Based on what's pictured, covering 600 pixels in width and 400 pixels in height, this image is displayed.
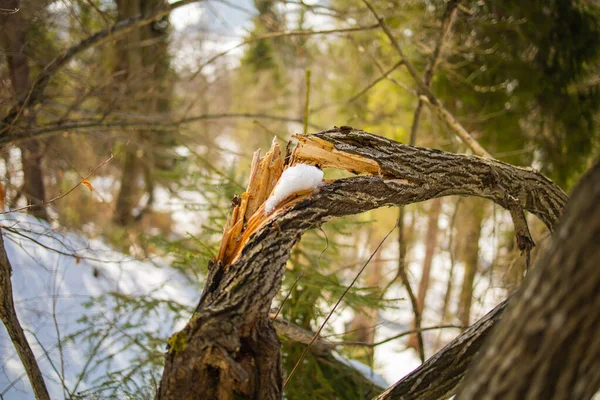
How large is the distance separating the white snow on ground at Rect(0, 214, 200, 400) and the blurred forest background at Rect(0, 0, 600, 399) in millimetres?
129

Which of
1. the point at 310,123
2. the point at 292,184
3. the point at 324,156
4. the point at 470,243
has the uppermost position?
the point at 310,123

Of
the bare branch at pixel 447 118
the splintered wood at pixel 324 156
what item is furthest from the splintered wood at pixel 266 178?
the bare branch at pixel 447 118

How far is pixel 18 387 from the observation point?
3125 millimetres

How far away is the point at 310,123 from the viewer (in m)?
5.93

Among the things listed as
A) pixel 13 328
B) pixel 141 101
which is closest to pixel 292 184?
pixel 13 328

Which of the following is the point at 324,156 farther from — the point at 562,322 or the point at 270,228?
the point at 562,322

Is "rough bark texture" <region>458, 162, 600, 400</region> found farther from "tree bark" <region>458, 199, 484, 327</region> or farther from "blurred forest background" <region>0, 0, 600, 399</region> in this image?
"tree bark" <region>458, 199, 484, 327</region>

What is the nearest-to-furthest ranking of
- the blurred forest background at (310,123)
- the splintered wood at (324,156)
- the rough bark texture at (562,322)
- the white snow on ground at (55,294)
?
1. the rough bark texture at (562,322)
2. the splintered wood at (324,156)
3. the white snow on ground at (55,294)
4. the blurred forest background at (310,123)

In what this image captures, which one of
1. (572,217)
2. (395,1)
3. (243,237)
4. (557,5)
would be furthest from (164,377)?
(557,5)

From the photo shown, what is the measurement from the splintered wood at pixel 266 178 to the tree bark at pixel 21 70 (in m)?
1.45

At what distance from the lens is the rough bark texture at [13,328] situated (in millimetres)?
2480

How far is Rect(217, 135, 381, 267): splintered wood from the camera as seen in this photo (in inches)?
90.9

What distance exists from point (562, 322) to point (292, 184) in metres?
1.39

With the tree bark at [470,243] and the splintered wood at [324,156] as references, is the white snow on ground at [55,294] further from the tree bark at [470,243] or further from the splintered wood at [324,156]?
the tree bark at [470,243]
